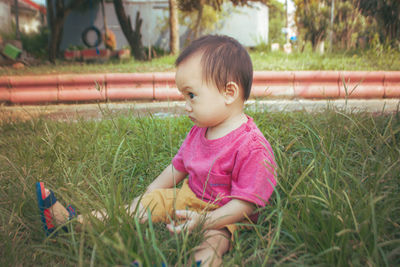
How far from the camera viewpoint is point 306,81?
220 inches

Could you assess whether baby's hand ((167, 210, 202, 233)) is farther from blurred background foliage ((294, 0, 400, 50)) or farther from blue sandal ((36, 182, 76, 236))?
blurred background foliage ((294, 0, 400, 50))

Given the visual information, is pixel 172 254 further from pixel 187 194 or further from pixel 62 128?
pixel 62 128

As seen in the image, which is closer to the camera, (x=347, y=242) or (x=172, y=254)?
(x=347, y=242)

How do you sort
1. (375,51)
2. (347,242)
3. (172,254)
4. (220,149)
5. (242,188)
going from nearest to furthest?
(347,242) < (172,254) < (242,188) < (220,149) < (375,51)

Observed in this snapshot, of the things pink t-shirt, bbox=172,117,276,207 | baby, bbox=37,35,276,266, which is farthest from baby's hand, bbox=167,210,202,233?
pink t-shirt, bbox=172,117,276,207

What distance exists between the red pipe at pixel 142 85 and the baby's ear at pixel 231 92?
376cm

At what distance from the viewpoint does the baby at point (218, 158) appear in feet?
4.69

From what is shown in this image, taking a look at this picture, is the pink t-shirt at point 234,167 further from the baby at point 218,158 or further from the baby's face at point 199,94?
the baby's face at point 199,94

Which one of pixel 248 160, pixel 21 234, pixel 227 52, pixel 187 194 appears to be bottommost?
pixel 21 234

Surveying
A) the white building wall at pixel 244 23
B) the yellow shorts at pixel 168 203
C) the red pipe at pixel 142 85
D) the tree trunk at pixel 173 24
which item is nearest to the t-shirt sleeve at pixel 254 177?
the yellow shorts at pixel 168 203

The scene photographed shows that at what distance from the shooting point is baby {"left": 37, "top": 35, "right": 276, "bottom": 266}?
1430 mm

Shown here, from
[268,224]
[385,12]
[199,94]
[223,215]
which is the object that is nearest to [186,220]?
[223,215]

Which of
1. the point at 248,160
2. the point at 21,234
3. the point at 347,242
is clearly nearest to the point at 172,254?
the point at 248,160

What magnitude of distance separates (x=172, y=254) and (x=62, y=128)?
74.7 inches
